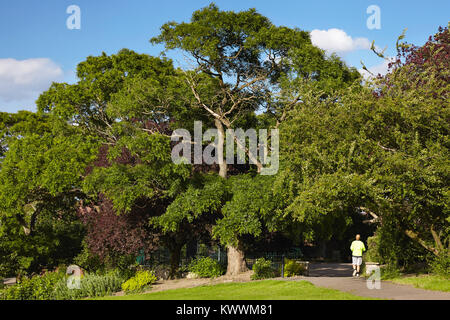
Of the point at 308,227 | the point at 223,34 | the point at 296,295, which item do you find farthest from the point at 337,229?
the point at 296,295

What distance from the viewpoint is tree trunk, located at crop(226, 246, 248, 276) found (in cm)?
2096

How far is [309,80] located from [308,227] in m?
6.05

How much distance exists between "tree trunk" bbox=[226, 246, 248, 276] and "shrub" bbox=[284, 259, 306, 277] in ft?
7.88

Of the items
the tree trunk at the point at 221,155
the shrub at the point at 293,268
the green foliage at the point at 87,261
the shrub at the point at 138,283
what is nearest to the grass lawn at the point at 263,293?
the shrub at the point at 293,268

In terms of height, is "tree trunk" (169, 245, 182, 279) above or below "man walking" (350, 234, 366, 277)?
below

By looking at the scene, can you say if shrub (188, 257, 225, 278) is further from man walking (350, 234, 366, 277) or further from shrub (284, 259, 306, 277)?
man walking (350, 234, 366, 277)

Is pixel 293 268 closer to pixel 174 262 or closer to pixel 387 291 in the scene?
pixel 387 291

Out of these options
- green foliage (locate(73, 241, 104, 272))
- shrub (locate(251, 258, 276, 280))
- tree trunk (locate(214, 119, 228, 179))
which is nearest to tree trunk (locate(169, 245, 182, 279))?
green foliage (locate(73, 241, 104, 272))

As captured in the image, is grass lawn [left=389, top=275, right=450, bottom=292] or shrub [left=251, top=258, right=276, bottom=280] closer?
grass lawn [left=389, top=275, right=450, bottom=292]

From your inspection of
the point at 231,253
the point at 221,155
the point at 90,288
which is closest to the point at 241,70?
the point at 221,155

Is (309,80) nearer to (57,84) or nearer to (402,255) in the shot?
(402,255)

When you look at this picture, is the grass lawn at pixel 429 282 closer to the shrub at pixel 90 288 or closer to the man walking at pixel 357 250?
the man walking at pixel 357 250

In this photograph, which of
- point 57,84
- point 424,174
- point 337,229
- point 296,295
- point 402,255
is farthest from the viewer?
point 337,229

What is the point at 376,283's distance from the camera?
49.5 feet
